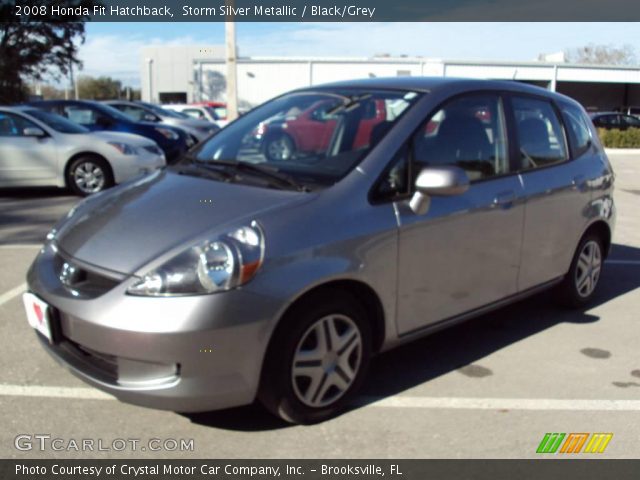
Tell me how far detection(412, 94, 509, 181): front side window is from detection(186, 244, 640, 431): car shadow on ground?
1.14 m

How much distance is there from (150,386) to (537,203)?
9.04ft

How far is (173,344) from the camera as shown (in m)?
2.70

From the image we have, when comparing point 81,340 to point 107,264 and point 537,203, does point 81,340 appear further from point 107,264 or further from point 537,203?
point 537,203

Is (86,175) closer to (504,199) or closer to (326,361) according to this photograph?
(504,199)

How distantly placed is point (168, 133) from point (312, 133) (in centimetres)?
1010

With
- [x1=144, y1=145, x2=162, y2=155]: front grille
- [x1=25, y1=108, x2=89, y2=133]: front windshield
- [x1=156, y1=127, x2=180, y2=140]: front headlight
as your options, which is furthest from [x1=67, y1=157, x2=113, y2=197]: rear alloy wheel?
[x1=156, y1=127, x2=180, y2=140]: front headlight

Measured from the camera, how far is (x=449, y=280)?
3.72m

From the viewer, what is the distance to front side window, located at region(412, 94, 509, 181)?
371 cm

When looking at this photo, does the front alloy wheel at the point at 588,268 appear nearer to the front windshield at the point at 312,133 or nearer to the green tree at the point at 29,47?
the front windshield at the point at 312,133

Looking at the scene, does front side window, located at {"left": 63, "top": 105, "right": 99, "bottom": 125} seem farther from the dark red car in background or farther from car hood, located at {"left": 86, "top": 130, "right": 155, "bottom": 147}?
the dark red car in background

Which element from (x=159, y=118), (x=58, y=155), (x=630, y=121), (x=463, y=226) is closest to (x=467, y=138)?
(x=463, y=226)

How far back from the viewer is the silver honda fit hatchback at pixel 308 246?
279cm

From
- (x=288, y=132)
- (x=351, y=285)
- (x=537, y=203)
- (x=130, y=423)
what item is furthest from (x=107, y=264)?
(x=537, y=203)
